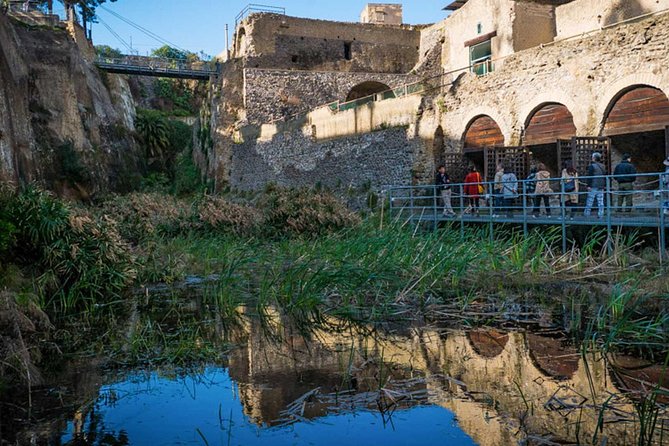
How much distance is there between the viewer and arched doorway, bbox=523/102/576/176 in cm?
1540

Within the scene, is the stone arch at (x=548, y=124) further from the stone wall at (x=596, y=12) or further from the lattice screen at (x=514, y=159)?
the stone wall at (x=596, y=12)

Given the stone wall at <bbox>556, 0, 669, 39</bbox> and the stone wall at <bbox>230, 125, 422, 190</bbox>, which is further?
the stone wall at <bbox>230, 125, 422, 190</bbox>

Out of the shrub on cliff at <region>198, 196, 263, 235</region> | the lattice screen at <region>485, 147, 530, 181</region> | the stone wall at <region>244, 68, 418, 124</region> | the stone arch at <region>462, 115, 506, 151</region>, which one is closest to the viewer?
the shrub on cliff at <region>198, 196, 263, 235</region>

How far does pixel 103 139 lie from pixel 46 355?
2417 centimetres

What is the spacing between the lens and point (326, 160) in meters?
24.2

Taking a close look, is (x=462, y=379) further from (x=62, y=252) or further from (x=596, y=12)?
(x=596, y=12)

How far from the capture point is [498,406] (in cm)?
420

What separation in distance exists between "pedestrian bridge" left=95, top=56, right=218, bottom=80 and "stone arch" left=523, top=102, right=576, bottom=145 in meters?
20.8

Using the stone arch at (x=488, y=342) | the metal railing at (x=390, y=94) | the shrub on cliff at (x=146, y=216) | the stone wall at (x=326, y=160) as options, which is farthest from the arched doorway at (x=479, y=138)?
the stone arch at (x=488, y=342)

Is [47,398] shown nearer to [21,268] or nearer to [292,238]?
[21,268]

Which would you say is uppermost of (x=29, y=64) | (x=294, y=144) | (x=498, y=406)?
(x=29, y=64)

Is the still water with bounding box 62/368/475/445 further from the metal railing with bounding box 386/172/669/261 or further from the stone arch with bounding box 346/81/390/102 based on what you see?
the stone arch with bounding box 346/81/390/102

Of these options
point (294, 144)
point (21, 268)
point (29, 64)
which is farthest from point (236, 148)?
point (21, 268)

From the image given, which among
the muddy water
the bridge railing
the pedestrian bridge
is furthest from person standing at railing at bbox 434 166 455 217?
the bridge railing
